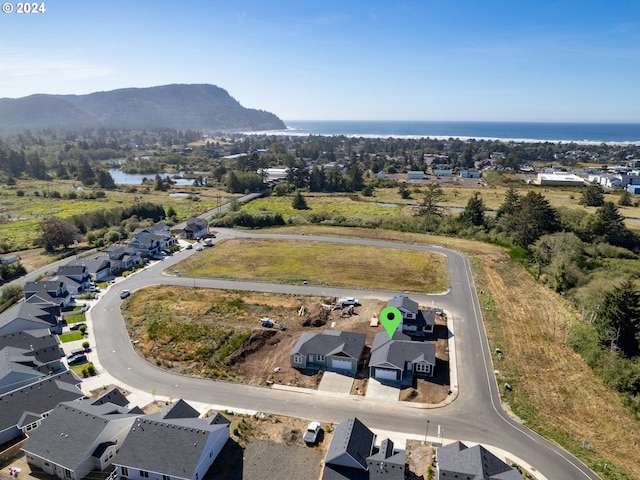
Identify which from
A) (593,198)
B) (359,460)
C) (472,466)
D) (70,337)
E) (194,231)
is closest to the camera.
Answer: (472,466)

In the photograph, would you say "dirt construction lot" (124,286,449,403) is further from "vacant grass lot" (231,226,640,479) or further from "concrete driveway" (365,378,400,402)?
"vacant grass lot" (231,226,640,479)

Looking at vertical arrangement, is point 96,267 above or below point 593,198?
below

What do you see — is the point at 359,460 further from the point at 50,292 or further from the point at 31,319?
the point at 50,292

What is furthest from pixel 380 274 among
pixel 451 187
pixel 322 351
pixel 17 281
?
pixel 451 187

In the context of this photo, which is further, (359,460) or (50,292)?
(50,292)

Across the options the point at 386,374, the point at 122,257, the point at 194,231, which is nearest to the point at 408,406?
the point at 386,374

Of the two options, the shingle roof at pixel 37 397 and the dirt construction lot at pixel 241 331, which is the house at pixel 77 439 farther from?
the dirt construction lot at pixel 241 331
